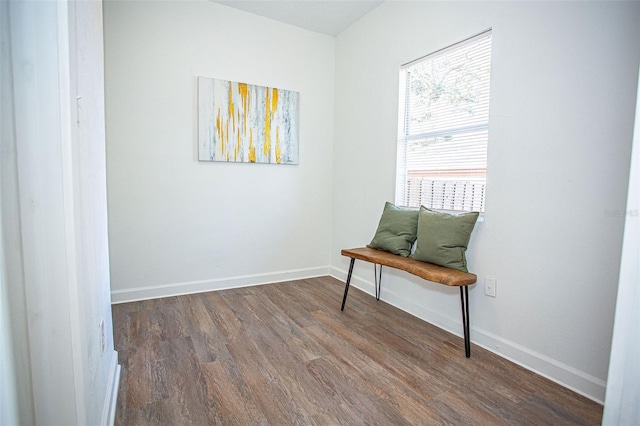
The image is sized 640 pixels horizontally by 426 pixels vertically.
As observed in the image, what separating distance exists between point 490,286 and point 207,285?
242cm

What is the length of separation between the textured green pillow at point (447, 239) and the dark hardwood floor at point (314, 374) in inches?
21.5

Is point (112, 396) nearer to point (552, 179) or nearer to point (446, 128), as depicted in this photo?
point (552, 179)

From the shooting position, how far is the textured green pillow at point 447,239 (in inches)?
84.4

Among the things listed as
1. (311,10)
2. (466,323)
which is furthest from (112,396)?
(311,10)

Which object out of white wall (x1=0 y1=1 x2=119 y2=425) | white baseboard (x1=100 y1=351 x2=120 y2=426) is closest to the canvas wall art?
white baseboard (x1=100 y1=351 x2=120 y2=426)

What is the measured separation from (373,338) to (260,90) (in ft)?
8.15

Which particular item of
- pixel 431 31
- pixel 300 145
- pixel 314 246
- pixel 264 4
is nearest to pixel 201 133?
pixel 300 145

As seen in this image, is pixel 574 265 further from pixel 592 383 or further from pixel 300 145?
pixel 300 145

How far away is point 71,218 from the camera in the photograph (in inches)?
36.5

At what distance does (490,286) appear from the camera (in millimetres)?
2141

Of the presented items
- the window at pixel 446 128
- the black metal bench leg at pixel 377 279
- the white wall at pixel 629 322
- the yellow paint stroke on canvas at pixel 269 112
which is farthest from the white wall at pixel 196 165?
the white wall at pixel 629 322

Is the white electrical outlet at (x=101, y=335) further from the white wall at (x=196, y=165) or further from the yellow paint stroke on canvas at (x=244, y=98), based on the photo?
the yellow paint stroke on canvas at (x=244, y=98)

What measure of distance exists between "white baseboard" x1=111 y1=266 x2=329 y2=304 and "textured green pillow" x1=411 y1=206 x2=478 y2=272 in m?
1.68

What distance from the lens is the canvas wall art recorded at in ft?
10.1
